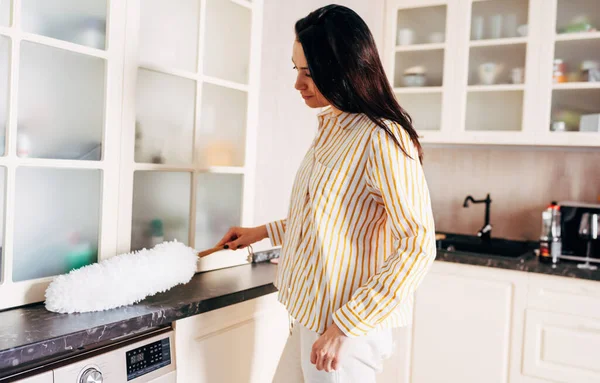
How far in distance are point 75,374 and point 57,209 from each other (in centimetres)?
44

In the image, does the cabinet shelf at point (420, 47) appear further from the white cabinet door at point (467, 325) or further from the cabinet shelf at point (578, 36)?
the white cabinet door at point (467, 325)

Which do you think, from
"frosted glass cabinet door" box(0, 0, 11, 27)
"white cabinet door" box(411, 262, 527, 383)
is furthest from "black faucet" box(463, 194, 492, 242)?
"frosted glass cabinet door" box(0, 0, 11, 27)

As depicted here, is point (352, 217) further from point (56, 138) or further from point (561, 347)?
point (561, 347)

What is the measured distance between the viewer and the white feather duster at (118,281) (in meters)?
1.19

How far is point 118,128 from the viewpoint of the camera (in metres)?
1.44

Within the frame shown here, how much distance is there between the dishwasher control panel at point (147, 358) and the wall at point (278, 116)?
76 centimetres

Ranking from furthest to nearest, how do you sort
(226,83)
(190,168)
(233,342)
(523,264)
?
(523,264) < (226,83) < (190,168) < (233,342)

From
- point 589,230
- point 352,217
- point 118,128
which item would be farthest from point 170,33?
point 589,230

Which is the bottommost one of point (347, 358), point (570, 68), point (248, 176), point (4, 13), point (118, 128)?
point (347, 358)

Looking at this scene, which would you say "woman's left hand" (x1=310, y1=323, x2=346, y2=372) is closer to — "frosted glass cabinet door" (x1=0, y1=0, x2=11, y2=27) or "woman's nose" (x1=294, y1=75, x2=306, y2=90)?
"woman's nose" (x1=294, y1=75, x2=306, y2=90)

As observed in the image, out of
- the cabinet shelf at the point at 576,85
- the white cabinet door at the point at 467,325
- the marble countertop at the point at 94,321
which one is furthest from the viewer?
the cabinet shelf at the point at 576,85

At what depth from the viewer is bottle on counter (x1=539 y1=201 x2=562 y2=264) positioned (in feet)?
7.66

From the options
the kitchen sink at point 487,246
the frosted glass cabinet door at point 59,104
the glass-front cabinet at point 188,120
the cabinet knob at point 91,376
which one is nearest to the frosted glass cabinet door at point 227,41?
the glass-front cabinet at point 188,120

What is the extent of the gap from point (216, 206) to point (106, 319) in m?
0.70
